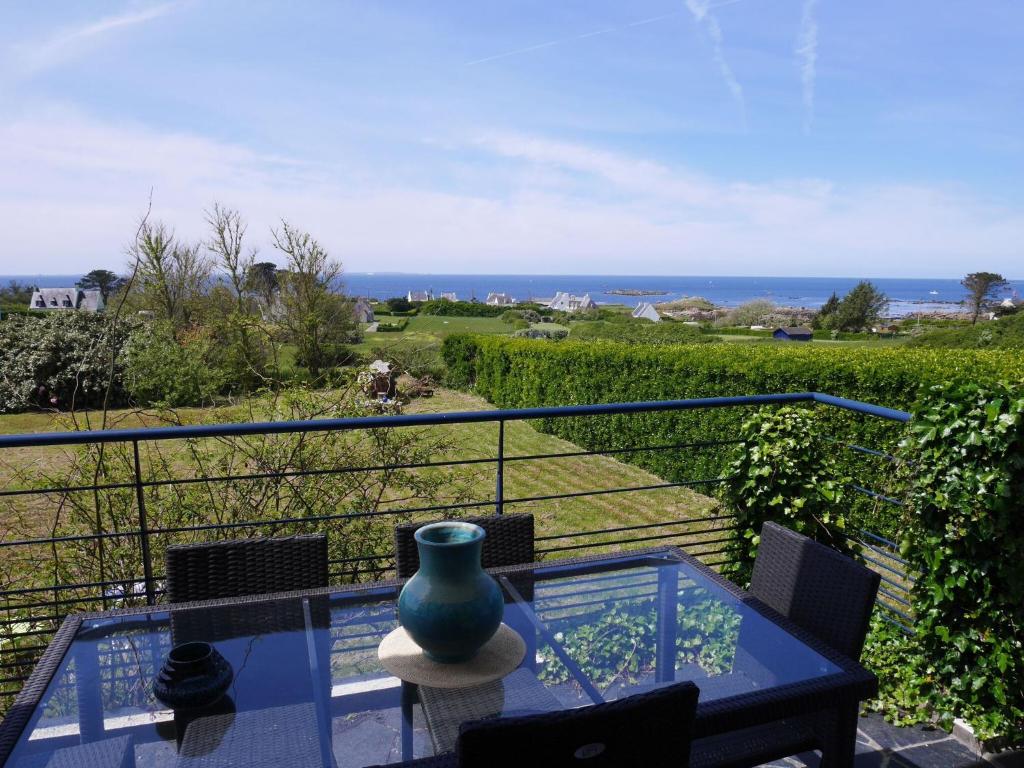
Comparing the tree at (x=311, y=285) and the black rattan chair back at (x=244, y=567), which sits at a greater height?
the tree at (x=311, y=285)

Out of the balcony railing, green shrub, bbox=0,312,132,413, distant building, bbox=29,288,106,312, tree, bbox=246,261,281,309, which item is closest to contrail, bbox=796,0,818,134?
the balcony railing

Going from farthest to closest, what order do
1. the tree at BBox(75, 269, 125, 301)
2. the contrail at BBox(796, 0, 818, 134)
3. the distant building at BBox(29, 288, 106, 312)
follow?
the distant building at BBox(29, 288, 106, 312), the tree at BBox(75, 269, 125, 301), the contrail at BBox(796, 0, 818, 134)

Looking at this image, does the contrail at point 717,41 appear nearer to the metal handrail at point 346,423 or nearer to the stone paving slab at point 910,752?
the metal handrail at point 346,423

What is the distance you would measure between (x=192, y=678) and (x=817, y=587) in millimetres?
1571

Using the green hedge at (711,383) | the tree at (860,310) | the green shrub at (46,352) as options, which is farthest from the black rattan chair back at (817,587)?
the tree at (860,310)

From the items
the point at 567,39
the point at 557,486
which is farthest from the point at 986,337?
the point at 567,39

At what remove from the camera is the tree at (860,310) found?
80.0ft

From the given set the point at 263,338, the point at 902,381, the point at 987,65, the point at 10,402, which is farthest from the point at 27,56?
the point at 987,65

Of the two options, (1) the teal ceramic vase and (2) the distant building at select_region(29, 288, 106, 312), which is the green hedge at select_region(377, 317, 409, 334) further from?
(1) the teal ceramic vase

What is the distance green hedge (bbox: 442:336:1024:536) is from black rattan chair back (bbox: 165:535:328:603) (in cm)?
208

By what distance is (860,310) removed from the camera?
962 inches

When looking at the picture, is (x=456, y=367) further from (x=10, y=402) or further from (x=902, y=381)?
(x=902, y=381)

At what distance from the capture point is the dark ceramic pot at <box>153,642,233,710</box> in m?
1.29

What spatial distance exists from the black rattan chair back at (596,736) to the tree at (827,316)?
2701 centimetres
